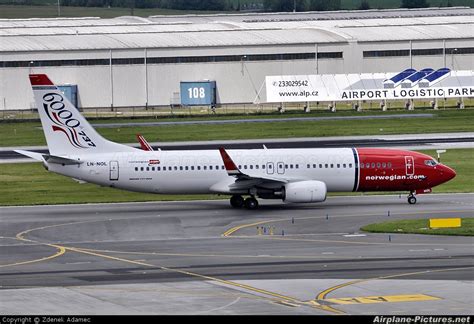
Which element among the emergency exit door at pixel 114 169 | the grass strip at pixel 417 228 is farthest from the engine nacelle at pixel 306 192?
the emergency exit door at pixel 114 169

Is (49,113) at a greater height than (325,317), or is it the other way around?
(49,113)

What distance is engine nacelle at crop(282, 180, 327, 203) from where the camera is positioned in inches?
2549

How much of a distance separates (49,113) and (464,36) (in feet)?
331

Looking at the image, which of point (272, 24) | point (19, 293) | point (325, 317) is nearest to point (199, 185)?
point (19, 293)

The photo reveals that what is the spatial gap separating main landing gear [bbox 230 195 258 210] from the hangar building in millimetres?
83205

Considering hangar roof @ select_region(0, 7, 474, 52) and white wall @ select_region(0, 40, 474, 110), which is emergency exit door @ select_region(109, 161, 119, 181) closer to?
white wall @ select_region(0, 40, 474, 110)

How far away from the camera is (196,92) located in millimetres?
151000

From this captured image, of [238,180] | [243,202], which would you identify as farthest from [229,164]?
[243,202]

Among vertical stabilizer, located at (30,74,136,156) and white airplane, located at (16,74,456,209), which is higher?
vertical stabilizer, located at (30,74,136,156)

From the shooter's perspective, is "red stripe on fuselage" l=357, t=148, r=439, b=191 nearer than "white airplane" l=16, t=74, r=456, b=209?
No

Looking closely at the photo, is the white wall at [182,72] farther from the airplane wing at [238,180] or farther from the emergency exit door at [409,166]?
the emergency exit door at [409,166]

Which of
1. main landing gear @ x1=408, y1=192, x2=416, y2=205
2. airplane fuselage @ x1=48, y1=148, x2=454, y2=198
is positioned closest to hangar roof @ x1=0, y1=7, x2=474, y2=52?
airplane fuselage @ x1=48, y1=148, x2=454, y2=198

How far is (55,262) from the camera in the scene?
48.6 m

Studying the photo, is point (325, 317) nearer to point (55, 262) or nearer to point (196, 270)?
point (196, 270)
